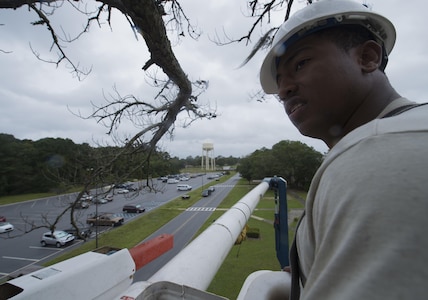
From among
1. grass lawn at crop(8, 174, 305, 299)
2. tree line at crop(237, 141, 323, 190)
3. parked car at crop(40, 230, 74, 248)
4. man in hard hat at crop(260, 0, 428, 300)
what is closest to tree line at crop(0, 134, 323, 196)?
tree line at crop(237, 141, 323, 190)

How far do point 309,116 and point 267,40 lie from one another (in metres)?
2.08

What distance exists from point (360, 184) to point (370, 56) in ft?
2.49

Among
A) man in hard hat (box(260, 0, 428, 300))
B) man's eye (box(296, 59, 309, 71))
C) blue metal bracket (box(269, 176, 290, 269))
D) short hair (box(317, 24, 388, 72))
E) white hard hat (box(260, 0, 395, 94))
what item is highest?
white hard hat (box(260, 0, 395, 94))

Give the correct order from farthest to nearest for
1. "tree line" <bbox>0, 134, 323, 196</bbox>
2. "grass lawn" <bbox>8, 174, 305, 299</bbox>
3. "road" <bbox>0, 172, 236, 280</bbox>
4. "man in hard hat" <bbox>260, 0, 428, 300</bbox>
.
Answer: "road" <bbox>0, 172, 236, 280</bbox> → "grass lawn" <bbox>8, 174, 305, 299</bbox> → "tree line" <bbox>0, 134, 323, 196</bbox> → "man in hard hat" <bbox>260, 0, 428, 300</bbox>

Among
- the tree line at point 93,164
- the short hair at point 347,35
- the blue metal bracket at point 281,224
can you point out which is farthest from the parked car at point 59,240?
the short hair at point 347,35

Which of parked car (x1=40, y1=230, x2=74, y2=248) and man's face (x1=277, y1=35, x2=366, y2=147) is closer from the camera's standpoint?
man's face (x1=277, y1=35, x2=366, y2=147)

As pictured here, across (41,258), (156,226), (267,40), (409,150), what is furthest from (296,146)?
(409,150)

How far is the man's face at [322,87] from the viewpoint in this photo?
2.85ft

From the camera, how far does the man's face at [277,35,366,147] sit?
0.87 m

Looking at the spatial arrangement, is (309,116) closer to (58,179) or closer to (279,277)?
(279,277)

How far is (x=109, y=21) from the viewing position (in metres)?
2.38

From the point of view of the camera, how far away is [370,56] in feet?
3.08

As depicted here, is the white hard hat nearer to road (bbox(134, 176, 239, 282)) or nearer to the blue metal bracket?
the blue metal bracket

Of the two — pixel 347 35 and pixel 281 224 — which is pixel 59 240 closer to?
pixel 281 224
